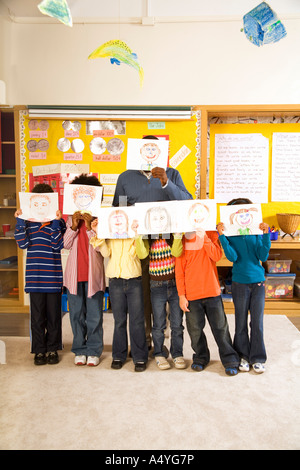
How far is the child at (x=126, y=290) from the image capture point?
2.39m

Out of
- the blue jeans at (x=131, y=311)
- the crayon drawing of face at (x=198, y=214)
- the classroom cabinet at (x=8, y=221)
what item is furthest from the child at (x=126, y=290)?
the classroom cabinet at (x=8, y=221)

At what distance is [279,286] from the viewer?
3.67m

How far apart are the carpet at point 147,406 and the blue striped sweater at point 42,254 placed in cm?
50

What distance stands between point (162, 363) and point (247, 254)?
819mm

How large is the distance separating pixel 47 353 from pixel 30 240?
0.72 meters

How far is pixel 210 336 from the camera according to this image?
300 cm

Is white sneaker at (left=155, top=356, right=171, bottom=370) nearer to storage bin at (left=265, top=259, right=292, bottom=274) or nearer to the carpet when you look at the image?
the carpet

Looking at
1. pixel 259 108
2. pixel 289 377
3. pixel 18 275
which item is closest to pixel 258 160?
pixel 259 108

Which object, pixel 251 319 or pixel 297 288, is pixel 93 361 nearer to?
pixel 251 319

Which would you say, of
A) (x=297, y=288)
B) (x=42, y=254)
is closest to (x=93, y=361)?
(x=42, y=254)

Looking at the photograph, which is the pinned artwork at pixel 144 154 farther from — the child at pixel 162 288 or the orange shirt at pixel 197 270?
the orange shirt at pixel 197 270

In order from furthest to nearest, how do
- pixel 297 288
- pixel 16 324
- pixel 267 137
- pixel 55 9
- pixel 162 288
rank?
1. pixel 267 137
2. pixel 297 288
3. pixel 16 324
4. pixel 162 288
5. pixel 55 9
